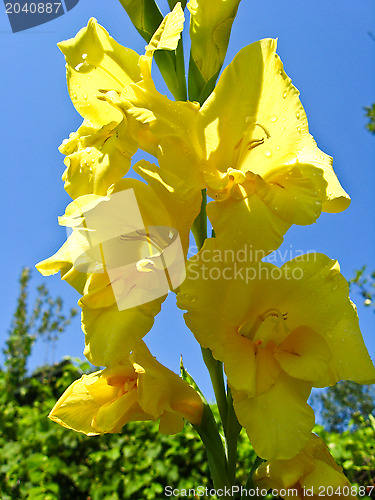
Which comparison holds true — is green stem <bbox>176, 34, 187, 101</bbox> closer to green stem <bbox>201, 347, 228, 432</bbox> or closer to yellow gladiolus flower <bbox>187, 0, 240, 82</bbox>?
yellow gladiolus flower <bbox>187, 0, 240, 82</bbox>

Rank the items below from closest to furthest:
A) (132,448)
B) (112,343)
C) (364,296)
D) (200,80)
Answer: (112,343), (200,80), (132,448), (364,296)

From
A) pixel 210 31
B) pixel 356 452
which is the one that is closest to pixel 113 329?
pixel 210 31

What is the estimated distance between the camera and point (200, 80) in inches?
55.2

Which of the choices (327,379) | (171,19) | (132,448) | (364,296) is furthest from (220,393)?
(364,296)

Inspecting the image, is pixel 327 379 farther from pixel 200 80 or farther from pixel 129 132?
pixel 200 80

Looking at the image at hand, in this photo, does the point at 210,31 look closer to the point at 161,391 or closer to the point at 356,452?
the point at 161,391

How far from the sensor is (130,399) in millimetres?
1187

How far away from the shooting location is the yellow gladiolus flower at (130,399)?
3.76 feet

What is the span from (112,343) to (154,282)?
19 cm

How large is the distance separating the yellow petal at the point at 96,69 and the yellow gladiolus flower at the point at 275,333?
670 mm

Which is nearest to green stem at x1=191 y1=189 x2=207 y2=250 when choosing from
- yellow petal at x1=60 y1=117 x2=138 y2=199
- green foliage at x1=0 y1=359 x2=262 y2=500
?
yellow petal at x1=60 y1=117 x2=138 y2=199

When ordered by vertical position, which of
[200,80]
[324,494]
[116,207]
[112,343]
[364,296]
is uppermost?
[364,296]

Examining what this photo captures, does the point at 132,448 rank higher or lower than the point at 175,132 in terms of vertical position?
lower

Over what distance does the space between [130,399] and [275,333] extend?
1.50 ft
